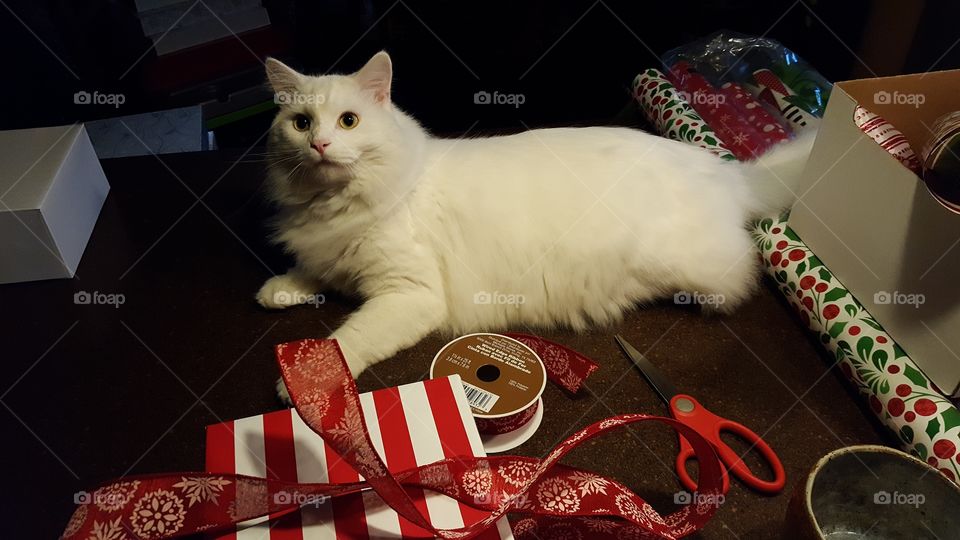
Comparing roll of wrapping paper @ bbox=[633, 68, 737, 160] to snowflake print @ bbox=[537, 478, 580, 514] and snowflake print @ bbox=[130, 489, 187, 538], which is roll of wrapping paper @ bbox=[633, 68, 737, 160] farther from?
snowflake print @ bbox=[130, 489, 187, 538]

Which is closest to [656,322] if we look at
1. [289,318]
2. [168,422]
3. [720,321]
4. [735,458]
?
[720,321]

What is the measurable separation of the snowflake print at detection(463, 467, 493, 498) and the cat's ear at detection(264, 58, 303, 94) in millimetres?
736

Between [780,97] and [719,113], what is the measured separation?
145 mm

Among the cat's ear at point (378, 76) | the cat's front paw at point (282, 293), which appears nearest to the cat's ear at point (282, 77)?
the cat's ear at point (378, 76)

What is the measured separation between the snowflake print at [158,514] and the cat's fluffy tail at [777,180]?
1091 millimetres

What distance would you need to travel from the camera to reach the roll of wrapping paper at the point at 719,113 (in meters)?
1.40

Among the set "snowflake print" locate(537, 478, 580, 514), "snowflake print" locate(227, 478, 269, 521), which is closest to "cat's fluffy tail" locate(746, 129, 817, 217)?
"snowflake print" locate(537, 478, 580, 514)

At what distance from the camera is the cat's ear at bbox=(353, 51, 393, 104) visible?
Result: 107 centimetres

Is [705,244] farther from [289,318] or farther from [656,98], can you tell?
[289,318]

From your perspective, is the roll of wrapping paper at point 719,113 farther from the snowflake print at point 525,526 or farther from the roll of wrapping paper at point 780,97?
the snowflake print at point 525,526

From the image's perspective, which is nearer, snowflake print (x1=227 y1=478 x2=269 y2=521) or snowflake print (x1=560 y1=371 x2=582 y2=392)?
snowflake print (x1=227 y1=478 x2=269 y2=521)

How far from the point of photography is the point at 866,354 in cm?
96

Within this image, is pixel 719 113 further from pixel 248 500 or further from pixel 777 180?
pixel 248 500

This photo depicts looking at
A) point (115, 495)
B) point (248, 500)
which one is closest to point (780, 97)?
point (248, 500)
